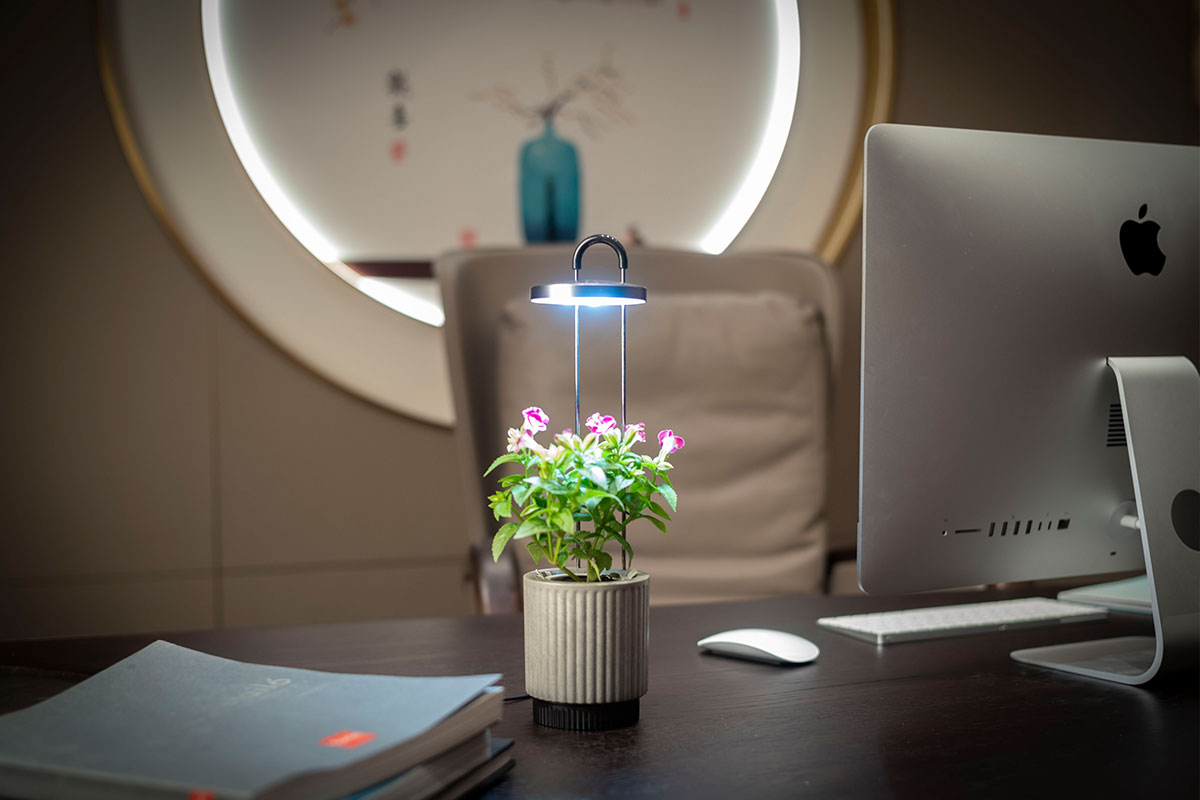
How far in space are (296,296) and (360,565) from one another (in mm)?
659

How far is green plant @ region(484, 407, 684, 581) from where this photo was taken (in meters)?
0.78

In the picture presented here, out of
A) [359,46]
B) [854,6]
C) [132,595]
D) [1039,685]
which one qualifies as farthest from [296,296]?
A: [1039,685]

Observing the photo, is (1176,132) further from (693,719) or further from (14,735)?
(14,735)

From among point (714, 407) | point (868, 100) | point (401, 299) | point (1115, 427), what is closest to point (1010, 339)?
point (1115, 427)

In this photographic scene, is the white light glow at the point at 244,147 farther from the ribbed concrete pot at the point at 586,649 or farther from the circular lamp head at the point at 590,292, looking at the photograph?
the ribbed concrete pot at the point at 586,649

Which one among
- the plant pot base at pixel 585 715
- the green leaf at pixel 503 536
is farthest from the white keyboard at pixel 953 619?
the green leaf at pixel 503 536

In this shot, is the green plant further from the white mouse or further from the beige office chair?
the beige office chair

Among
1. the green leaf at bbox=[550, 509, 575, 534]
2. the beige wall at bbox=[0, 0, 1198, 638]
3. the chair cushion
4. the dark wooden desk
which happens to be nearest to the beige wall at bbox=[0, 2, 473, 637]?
the beige wall at bbox=[0, 0, 1198, 638]

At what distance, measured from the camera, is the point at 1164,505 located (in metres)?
1.01

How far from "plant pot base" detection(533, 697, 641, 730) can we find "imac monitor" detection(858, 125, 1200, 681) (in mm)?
303

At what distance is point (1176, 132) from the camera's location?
116 inches

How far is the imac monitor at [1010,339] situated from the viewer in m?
0.97

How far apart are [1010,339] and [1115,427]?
175 millimetres

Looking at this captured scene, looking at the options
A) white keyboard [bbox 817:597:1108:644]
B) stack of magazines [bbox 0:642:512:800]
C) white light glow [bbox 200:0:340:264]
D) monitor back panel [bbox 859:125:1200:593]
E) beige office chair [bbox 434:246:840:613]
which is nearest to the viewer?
stack of magazines [bbox 0:642:512:800]
